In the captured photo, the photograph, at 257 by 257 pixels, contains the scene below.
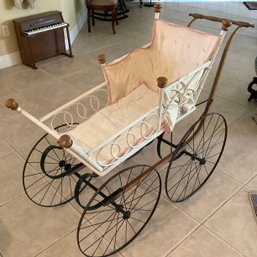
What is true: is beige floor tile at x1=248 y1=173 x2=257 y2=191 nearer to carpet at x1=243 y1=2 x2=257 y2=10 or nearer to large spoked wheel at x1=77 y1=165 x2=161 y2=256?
large spoked wheel at x1=77 y1=165 x2=161 y2=256

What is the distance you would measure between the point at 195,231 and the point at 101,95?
156 cm

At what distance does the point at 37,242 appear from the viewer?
5.19ft

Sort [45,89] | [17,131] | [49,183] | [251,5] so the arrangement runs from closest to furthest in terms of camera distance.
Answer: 1. [49,183]
2. [17,131]
3. [45,89]
4. [251,5]

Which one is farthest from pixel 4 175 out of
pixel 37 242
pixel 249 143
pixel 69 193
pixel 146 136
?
pixel 249 143

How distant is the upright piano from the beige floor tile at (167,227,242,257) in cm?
243

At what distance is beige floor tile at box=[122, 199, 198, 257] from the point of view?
1.55 meters

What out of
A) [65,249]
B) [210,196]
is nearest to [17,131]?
[65,249]

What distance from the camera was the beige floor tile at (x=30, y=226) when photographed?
1562 millimetres

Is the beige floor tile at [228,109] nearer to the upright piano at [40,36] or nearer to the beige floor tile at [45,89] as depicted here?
the beige floor tile at [45,89]

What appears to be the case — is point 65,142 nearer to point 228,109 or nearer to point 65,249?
point 65,249

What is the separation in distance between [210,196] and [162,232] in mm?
393

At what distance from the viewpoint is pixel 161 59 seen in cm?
188

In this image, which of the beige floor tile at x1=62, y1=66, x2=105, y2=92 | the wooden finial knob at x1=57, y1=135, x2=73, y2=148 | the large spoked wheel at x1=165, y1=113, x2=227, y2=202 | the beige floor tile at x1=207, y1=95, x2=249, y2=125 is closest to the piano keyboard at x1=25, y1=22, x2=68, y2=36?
the beige floor tile at x1=62, y1=66, x2=105, y2=92

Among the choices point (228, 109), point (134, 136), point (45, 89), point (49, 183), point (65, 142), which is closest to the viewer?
point (65, 142)
